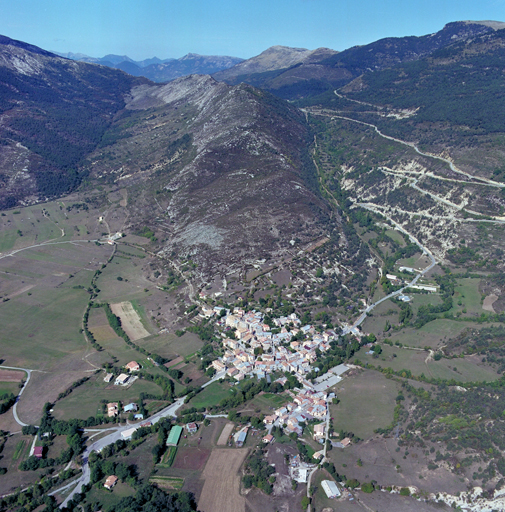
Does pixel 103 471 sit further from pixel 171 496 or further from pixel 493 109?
pixel 493 109

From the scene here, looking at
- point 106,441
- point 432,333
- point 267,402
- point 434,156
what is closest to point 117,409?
point 106,441

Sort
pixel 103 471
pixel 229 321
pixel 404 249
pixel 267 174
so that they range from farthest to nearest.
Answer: pixel 267 174 < pixel 404 249 < pixel 229 321 < pixel 103 471

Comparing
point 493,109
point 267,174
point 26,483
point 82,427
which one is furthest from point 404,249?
point 26,483

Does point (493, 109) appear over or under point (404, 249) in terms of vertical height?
over

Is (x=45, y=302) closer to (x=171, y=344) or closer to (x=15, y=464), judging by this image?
(x=171, y=344)

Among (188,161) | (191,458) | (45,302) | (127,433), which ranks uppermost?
(188,161)

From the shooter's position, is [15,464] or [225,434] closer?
[15,464]

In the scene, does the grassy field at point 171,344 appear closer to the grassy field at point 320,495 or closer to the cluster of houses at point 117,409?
the cluster of houses at point 117,409
